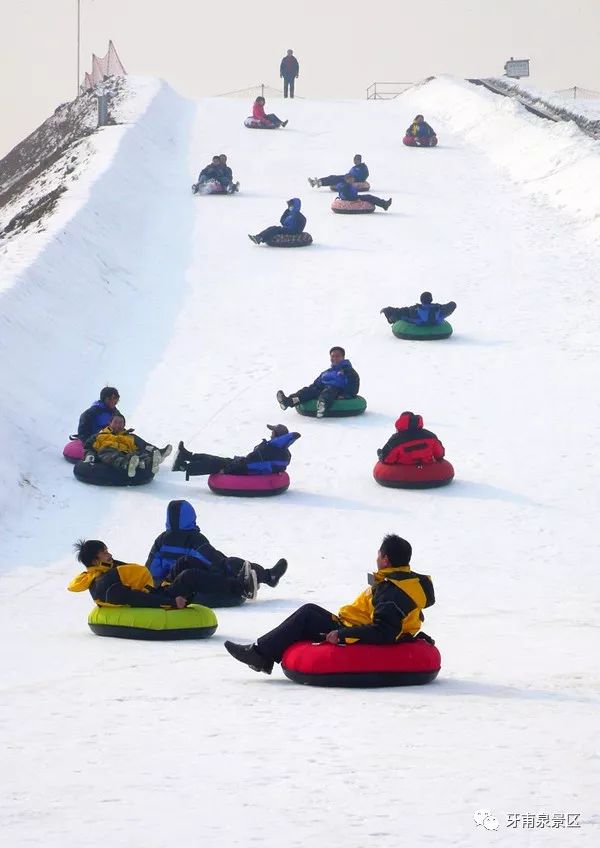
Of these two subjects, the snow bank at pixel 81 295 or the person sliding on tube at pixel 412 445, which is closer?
the person sliding on tube at pixel 412 445

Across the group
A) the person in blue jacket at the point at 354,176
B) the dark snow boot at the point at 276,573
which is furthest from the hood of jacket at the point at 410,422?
the person in blue jacket at the point at 354,176

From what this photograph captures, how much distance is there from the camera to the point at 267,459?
42.8 feet

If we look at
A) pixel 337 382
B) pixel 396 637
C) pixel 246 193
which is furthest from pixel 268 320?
pixel 396 637

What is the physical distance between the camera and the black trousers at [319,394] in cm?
1522

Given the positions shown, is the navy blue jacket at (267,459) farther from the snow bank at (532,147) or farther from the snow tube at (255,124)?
the snow tube at (255,124)

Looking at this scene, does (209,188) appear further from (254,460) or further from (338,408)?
(254,460)

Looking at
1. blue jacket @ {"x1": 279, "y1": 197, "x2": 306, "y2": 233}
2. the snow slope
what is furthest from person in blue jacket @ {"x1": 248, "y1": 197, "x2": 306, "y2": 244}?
the snow slope

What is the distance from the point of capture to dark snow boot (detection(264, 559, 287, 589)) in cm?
1012

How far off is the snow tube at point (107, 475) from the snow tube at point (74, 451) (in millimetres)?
391

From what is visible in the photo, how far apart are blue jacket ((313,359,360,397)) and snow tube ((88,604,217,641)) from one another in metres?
6.58

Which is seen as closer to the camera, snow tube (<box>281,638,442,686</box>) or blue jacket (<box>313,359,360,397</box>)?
snow tube (<box>281,638,442,686</box>)

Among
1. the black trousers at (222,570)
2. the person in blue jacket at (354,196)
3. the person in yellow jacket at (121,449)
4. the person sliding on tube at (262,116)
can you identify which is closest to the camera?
the black trousers at (222,570)

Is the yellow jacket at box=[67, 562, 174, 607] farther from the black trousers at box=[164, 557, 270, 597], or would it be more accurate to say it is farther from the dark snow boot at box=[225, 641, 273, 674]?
the dark snow boot at box=[225, 641, 273, 674]

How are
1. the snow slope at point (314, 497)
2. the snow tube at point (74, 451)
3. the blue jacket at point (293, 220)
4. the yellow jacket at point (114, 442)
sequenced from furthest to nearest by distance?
the blue jacket at point (293, 220) → the snow tube at point (74, 451) → the yellow jacket at point (114, 442) → the snow slope at point (314, 497)
